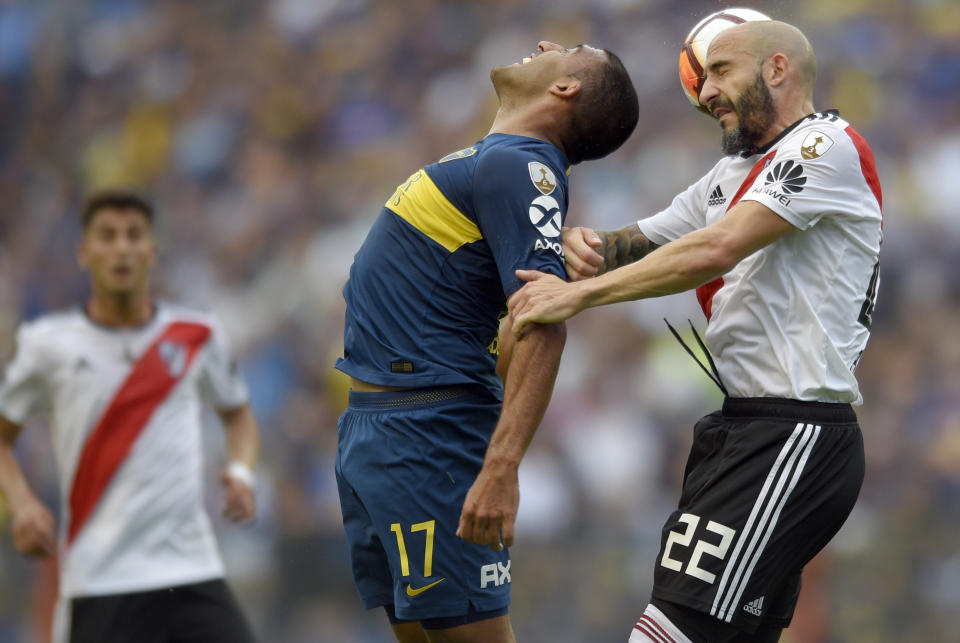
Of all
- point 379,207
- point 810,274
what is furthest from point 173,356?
point 379,207

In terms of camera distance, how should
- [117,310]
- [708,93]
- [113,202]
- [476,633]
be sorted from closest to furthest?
[476,633], [708,93], [117,310], [113,202]

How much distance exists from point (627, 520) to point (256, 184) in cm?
512

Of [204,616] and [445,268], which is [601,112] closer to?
[445,268]

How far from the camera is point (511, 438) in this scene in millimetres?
3709

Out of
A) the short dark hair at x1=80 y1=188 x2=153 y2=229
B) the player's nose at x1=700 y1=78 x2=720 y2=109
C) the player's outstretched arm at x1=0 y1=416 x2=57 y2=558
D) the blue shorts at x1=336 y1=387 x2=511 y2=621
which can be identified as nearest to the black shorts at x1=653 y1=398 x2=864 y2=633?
the blue shorts at x1=336 y1=387 x2=511 y2=621

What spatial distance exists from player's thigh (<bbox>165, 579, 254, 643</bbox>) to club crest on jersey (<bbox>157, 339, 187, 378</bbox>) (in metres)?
1.05

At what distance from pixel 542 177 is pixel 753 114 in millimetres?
757

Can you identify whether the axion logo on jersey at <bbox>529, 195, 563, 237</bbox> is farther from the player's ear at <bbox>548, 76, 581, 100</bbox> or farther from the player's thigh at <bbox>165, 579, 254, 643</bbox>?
the player's thigh at <bbox>165, 579, 254, 643</bbox>

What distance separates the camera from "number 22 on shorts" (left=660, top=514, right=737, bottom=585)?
3775 mm

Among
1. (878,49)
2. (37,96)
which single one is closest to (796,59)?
(878,49)

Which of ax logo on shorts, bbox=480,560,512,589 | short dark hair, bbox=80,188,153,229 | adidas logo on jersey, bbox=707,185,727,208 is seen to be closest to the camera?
ax logo on shorts, bbox=480,560,512,589

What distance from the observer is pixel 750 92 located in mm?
4008

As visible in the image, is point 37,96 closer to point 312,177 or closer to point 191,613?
point 312,177

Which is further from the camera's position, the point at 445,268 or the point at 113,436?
the point at 113,436
